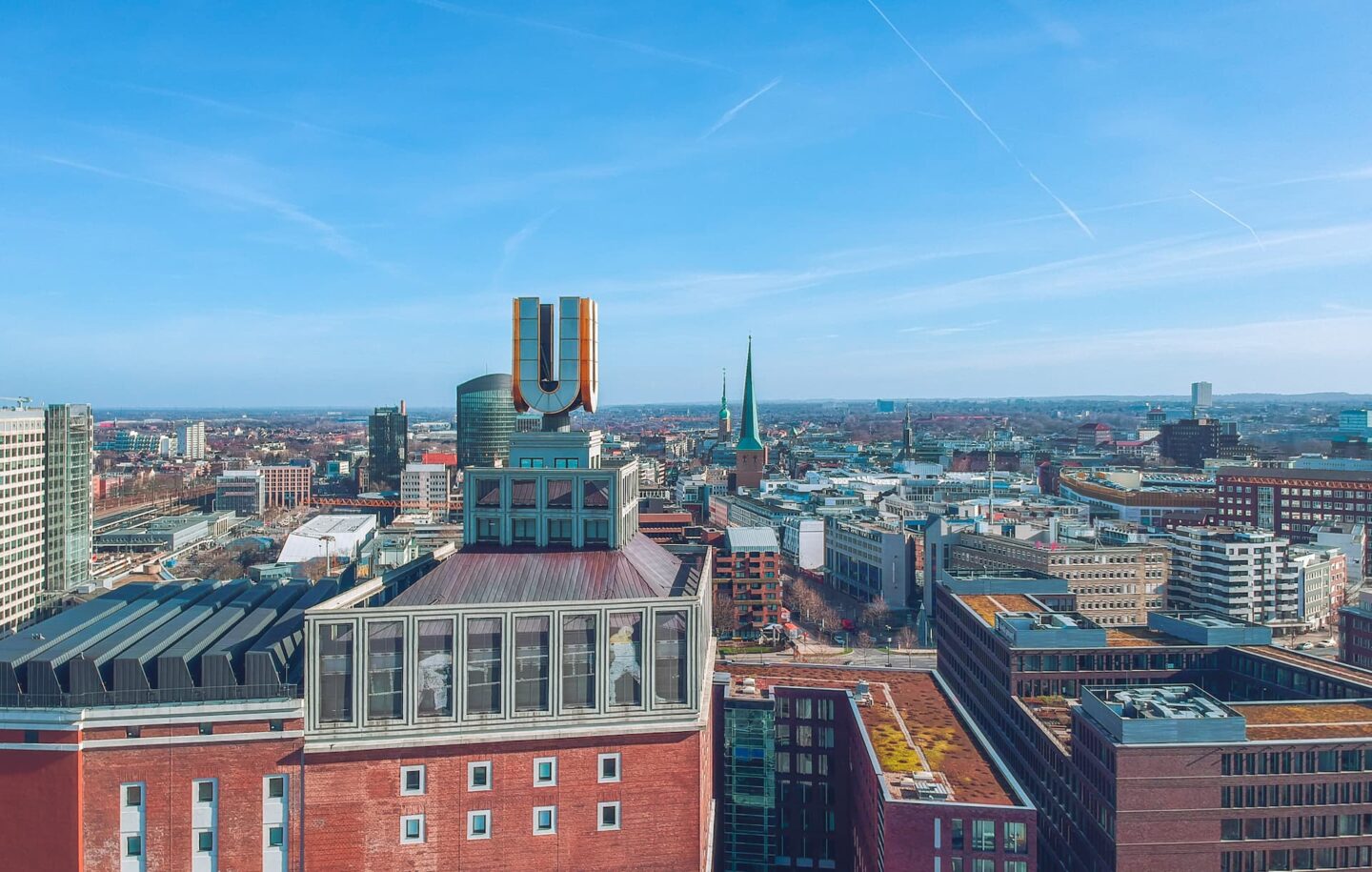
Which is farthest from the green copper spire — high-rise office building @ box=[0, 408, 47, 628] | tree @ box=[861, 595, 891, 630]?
high-rise office building @ box=[0, 408, 47, 628]

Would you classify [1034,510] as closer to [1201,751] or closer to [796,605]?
[796,605]

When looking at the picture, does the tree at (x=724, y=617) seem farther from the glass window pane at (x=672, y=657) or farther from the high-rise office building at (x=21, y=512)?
the glass window pane at (x=672, y=657)

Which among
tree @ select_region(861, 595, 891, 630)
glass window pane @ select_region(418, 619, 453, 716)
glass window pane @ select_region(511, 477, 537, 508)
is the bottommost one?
tree @ select_region(861, 595, 891, 630)

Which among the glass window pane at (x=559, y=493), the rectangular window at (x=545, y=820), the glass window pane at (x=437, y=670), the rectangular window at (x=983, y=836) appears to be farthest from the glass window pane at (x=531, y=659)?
the rectangular window at (x=983, y=836)

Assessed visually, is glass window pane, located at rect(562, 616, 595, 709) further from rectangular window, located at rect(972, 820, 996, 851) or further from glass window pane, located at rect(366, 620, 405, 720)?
rectangular window, located at rect(972, 820, 996, 851)

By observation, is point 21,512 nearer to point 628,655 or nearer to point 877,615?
point 628,655

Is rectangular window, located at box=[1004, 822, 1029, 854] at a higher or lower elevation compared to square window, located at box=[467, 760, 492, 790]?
lower

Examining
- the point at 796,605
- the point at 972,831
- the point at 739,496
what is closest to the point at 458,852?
the point at 972,831

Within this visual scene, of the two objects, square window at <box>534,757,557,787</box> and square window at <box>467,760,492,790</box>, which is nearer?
square window at <box>467,760,492,790</box>
